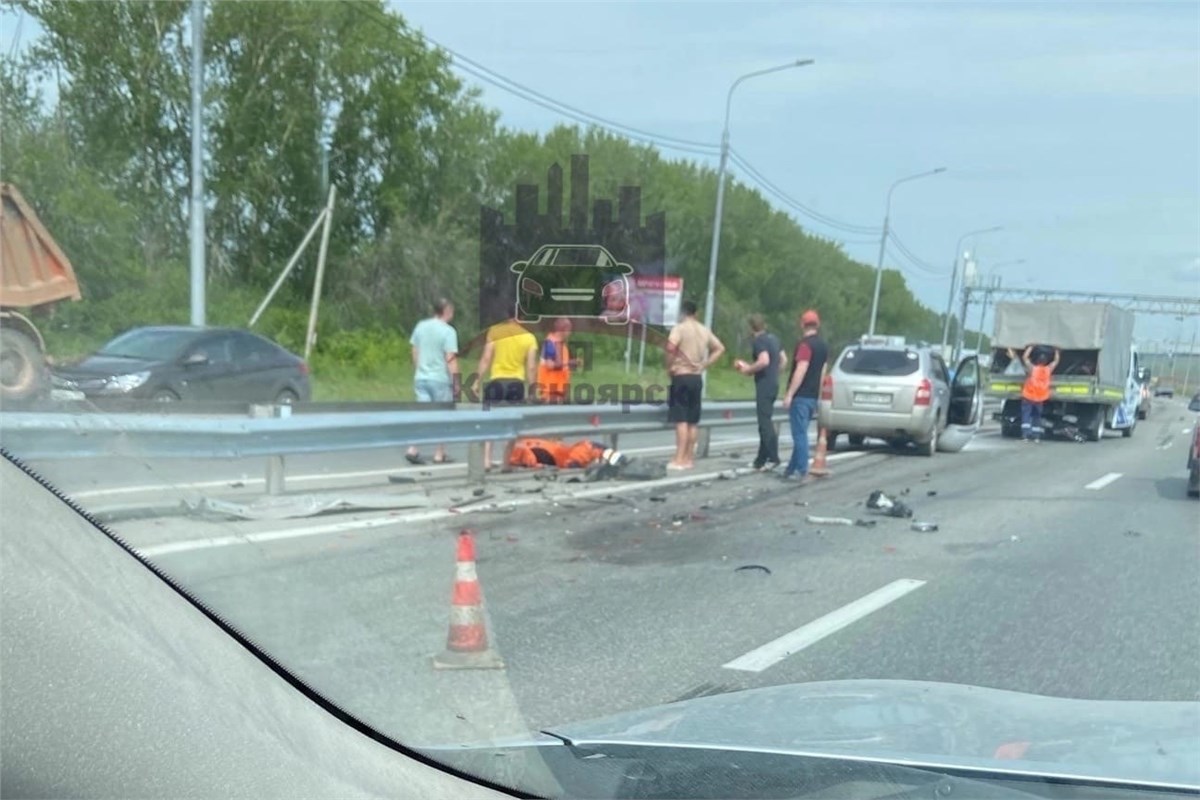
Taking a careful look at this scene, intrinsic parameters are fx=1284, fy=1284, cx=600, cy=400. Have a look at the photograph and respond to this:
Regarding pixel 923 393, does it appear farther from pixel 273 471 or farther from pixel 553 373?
pixel 273 471

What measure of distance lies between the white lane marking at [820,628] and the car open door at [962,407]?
12.7 meters

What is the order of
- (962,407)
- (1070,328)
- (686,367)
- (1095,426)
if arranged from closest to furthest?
1. (686,367)
2. (962,407)
3. (1095,426)
4. (1070,328)

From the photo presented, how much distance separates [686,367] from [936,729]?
10.8 meters

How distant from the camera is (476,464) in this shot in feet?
38.7

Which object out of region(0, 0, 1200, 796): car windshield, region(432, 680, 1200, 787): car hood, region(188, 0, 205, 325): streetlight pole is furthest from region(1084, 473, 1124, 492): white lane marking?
region(188, 0, 205, 325): streetlight pole

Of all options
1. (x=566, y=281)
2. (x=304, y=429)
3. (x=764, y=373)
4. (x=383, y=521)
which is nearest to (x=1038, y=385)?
(x=566, y=281)

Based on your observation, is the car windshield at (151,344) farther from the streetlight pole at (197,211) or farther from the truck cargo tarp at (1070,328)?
the truck cargo tarp at (1070,328)

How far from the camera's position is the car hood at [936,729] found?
2658 millimetres

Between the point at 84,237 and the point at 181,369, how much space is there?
Answer: 9826 mm

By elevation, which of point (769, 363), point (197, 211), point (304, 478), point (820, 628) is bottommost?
point (304, 478)

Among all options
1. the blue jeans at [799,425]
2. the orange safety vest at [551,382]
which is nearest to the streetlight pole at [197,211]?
the orange safety vest at [551,382]

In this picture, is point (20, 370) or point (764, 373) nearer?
point (20, 370)

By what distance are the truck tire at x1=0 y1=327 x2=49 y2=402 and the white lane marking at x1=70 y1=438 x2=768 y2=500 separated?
12.5 inches

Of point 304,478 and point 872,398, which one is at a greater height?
point 872,398
